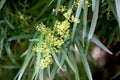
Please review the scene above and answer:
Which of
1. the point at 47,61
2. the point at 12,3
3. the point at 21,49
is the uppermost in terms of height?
the point at 12,3

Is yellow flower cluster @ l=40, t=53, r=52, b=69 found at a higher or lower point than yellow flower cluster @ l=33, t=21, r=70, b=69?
lower

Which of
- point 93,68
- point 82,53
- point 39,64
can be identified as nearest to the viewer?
point 39,64

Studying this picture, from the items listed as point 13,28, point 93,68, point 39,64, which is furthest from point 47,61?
point 93,68

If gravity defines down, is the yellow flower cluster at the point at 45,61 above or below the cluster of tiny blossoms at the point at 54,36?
below

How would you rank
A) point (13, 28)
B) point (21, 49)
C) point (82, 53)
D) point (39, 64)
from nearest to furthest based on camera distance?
point (39, 64) → point (82, 53) → point (13, 28) → point (21, 49)

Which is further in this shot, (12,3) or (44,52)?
(12,3)

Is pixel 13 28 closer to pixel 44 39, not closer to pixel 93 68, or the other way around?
pixel 44 39

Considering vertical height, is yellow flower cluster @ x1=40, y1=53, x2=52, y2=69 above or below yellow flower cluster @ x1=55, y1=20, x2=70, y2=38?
below

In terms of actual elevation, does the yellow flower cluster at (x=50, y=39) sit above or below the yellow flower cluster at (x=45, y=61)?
above
